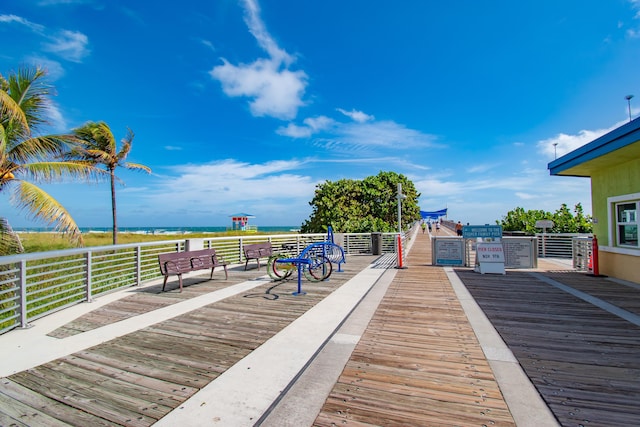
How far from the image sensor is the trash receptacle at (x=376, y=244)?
1468 centimetres

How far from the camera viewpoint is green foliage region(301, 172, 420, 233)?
76.7 feet

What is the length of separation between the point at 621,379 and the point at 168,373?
4.56 meters

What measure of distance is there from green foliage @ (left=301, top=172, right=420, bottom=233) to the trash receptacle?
6639mm

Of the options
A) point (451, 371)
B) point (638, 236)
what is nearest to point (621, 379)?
point (451, 371)

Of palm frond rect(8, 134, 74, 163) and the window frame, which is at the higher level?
palm frond rect(8, 134, 74, 163)

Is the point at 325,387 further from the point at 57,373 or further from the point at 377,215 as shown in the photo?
the point at 377,215

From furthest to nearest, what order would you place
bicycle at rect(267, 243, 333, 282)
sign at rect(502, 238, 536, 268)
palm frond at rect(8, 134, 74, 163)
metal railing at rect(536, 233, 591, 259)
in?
metal railing at rect(536, 233, 591, 259)
sign at rect(502, 238, 536, 268)
palm frond at rect(8, 134, 74, 163)
bicycle at rect(267, 243, 333, 282)

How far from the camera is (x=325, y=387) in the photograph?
2.80m

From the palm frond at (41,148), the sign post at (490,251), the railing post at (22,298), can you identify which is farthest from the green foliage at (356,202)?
the railing post at (22,298)

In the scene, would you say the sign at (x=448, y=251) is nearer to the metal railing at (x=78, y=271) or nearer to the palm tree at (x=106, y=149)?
the metal railing at (x=78, y=271)

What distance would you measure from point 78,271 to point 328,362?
9.73 metres

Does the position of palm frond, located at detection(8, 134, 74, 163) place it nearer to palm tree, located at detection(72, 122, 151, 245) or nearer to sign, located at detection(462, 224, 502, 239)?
palm tree, located at detection(72, 122, 151, 245)

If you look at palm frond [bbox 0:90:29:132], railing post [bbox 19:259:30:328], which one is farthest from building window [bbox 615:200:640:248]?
palm frond [bbox 0:90:29:132]

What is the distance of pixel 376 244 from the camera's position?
14695mm
